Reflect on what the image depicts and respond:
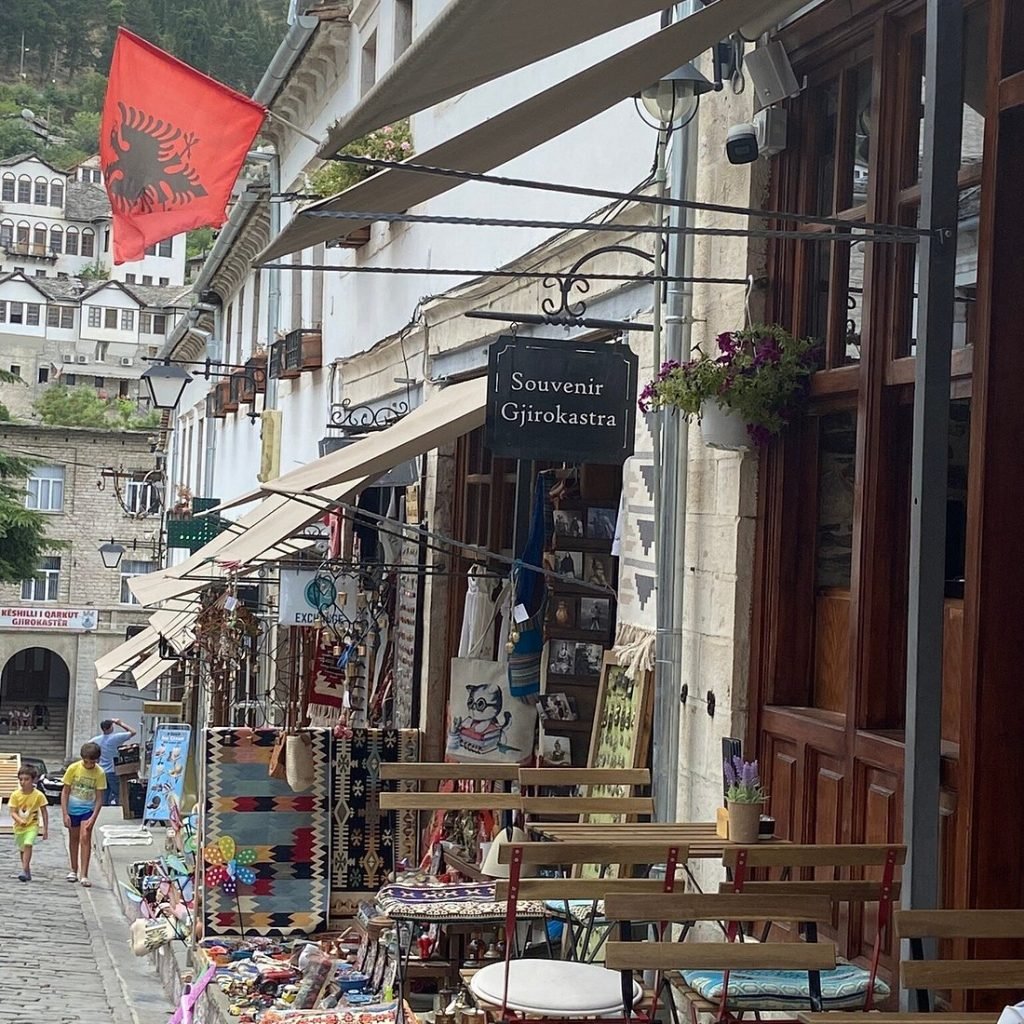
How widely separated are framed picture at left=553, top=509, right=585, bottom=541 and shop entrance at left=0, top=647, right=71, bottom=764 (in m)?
47.1

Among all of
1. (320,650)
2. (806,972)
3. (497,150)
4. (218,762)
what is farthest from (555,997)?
(320,650)

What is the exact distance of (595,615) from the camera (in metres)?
8.91

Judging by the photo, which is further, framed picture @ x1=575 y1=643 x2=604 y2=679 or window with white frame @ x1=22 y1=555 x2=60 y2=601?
window with white frame @ x1=22 y1=555 x2=60 y2=601

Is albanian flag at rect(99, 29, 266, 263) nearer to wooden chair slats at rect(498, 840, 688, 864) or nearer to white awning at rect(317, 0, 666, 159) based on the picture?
white awning at rect(317, 0, 666, 159)

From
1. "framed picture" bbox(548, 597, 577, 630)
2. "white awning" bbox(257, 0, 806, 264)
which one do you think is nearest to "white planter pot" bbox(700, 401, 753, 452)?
"white awning" bbox(257, 0, 806, 264)

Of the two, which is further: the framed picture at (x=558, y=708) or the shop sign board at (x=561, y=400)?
the framed picture at (x=558, y=708)

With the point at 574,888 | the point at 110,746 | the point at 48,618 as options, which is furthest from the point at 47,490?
the point at 574,888

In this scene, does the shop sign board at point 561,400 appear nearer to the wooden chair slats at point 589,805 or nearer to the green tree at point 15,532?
the wooden chair slats at point 589,805

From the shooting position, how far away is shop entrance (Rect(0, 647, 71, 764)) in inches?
2131

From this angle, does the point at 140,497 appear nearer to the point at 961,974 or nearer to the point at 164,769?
the point at 164,769

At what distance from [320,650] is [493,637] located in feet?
10.6

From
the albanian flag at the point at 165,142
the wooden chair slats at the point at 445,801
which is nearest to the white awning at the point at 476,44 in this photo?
the albanian flag at the point at 165,142

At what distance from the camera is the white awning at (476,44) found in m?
3.40

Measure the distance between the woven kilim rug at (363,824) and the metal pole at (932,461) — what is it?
5.45 m
